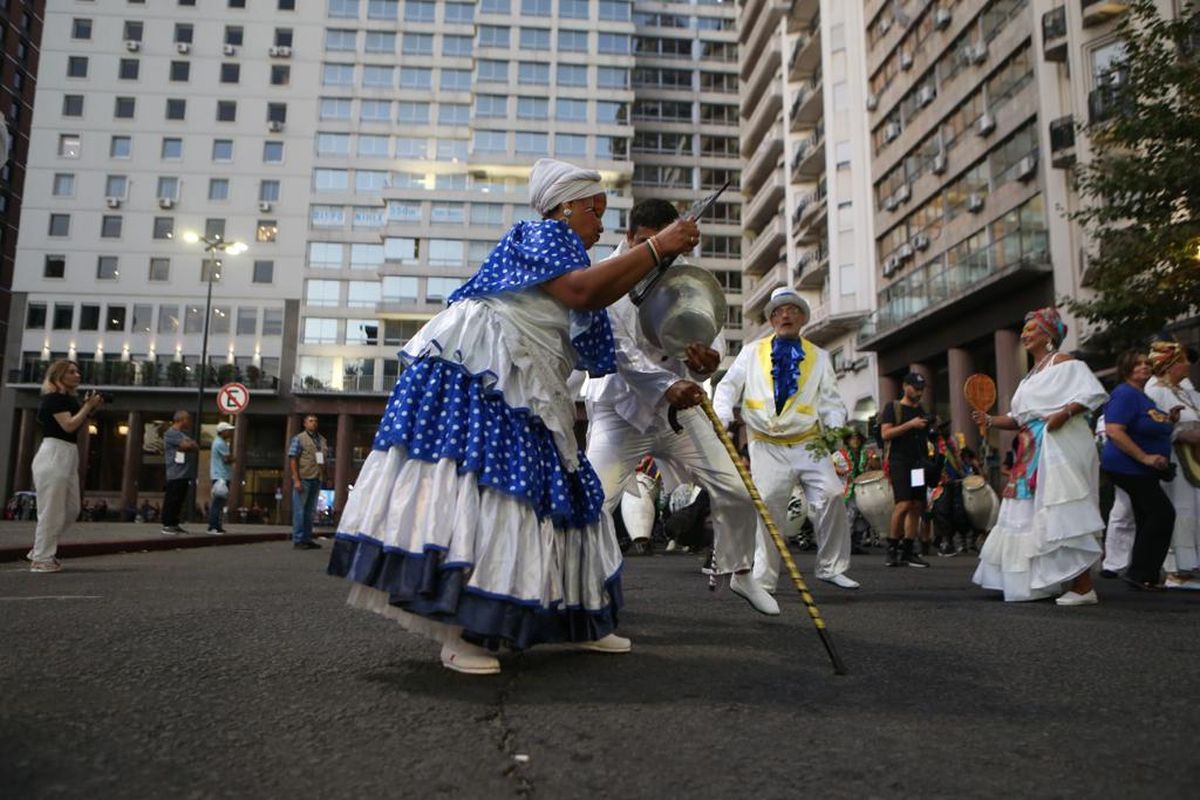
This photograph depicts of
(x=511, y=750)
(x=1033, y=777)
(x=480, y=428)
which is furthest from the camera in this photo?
(x=480, y=428)

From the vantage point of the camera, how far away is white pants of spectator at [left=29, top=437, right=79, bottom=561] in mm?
8102

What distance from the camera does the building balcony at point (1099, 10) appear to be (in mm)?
23500

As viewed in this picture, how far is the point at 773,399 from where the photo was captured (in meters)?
6.55

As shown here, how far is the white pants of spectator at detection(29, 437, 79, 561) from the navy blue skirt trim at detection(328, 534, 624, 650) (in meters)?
6.03

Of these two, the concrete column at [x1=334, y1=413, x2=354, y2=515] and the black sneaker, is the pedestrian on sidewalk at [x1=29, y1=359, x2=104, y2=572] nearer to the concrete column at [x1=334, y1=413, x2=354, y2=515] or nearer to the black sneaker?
the black sneaker

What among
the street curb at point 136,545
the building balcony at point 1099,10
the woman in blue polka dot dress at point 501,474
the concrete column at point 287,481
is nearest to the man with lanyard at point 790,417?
the woman in blue polka dot dress at point 501,474

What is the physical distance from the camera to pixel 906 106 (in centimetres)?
3472

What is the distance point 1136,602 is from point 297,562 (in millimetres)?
7801

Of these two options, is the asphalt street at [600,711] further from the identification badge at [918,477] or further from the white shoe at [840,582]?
the identification badge at [918,477]

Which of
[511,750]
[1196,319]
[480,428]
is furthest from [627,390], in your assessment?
[1196,319]

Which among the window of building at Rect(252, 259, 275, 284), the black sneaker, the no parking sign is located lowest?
the black sneaker

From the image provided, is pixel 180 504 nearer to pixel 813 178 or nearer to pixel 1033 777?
pixel 1033 777

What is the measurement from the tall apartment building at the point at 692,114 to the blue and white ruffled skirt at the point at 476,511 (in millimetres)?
60071

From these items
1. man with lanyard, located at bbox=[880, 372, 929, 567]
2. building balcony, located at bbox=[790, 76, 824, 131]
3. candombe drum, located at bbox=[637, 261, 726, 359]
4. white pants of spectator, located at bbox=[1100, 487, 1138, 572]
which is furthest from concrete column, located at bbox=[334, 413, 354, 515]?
candombe drum, located at bbox=[637, 261, 726, 359]
